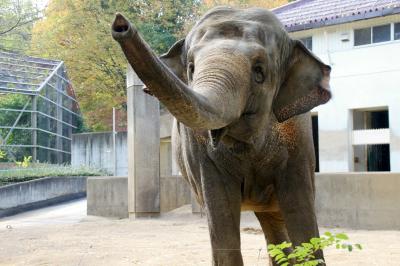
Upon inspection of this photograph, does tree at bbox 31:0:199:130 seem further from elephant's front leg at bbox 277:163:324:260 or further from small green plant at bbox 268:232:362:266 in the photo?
small green plant at bbox 268:232:362:266

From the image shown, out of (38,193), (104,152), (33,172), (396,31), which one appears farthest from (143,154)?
(104,152)

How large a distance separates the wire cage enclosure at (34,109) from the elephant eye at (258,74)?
55.0ft

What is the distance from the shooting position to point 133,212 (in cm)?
1441

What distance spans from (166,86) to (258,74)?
1.32 meters

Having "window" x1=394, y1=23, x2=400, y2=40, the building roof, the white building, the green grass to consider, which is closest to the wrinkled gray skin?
the building roof

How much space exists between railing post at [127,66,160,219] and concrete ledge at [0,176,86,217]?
16.0 feet

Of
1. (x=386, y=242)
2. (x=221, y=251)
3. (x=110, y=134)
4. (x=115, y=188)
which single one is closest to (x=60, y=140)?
(x=110, y=134)

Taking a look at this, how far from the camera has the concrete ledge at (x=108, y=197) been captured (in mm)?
15523

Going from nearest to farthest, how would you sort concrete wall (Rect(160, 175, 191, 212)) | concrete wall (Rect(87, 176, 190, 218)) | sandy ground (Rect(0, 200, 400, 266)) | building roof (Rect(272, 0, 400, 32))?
sandy ground (Rect(0, 200, 400, 266)) < concrete wall (Rect(160, 175, 191, 212)) < concrete wall (Rect(87, 176, 190, 218)) < building roof (Rect(272, 0, 400, 32))

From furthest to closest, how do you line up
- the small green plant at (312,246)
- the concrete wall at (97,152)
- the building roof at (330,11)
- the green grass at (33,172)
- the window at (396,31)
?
the concrete wall at (97,152)
the green grass at (33,172)
the window at (396,31)
the building roof at (330,11)
the small green plant at (312,246)

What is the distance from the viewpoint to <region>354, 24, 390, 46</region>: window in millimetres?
17906

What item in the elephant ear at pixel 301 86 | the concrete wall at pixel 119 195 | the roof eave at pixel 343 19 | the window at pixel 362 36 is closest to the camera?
the elephant ear at pixel 301 86

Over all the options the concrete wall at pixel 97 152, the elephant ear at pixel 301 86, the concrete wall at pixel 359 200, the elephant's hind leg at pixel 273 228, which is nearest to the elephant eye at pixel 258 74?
the elephant ear at pixel 301 86

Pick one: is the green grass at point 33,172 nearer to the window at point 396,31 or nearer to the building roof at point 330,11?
Result: the building roof at point 330,11
